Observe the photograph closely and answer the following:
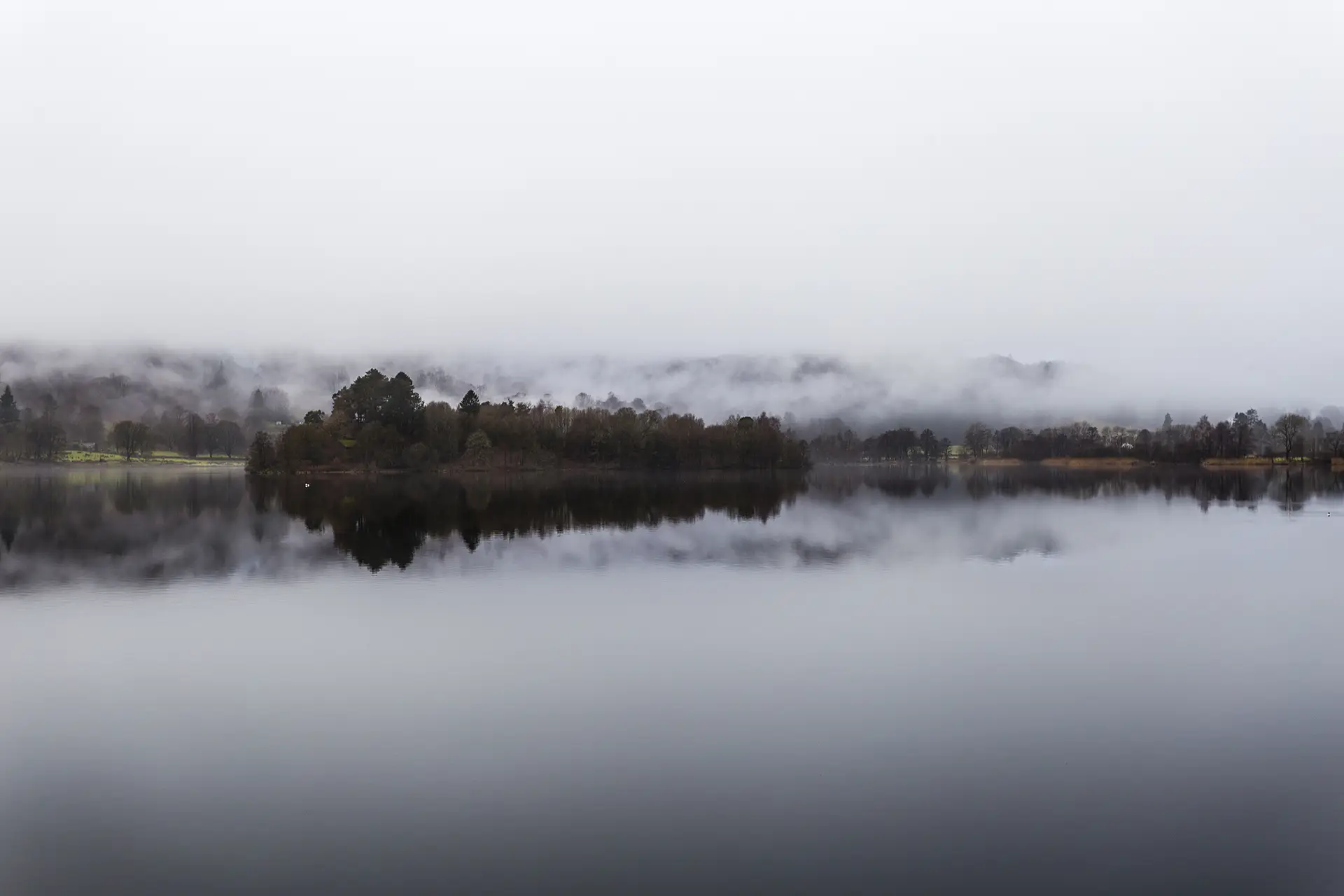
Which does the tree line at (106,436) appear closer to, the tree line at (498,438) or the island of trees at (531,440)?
the island of trees at (531,440)

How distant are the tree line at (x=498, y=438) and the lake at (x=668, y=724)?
73.7m

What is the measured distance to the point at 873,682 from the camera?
11.9 m

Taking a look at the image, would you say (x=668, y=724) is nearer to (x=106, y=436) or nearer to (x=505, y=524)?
(x=505, y=524)

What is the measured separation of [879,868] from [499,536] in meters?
23.5

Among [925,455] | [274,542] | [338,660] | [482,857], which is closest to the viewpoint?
[482,857]

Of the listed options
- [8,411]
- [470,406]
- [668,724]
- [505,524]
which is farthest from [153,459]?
[668,724]

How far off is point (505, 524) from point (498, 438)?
73.7 metres

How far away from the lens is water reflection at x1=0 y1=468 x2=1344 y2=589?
23.8 meters

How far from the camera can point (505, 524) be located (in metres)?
33.5

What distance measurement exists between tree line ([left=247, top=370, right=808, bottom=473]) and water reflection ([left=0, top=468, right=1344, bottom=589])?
27.0 metres

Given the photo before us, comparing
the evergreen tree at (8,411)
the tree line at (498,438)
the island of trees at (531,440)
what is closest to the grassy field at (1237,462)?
the island of trees at (531,440)

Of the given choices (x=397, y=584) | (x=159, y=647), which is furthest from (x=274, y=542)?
(x=159, y=647)

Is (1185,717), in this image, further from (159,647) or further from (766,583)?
(159,647)

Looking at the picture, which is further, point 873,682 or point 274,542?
point 274,542
